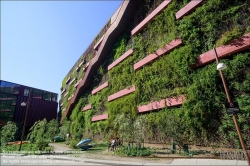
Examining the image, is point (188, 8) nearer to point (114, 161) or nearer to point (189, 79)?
point (189, 79)

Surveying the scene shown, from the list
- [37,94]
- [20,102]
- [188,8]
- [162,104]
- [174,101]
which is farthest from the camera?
[37,94]

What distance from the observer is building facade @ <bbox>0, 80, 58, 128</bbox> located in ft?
128

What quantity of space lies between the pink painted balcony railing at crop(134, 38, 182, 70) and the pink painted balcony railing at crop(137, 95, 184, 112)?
13.3 ft

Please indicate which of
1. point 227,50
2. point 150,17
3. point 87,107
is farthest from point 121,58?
point 227,50

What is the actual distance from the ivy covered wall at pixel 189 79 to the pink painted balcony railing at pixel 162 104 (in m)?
0.32

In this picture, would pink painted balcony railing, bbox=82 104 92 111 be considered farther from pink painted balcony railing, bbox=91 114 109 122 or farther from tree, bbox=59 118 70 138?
tree, bbox=59 118 70 138

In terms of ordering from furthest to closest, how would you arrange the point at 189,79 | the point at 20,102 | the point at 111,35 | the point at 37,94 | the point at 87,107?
the point at 37,94, the point at 20,102, the point at 87,107, the point at 111,35, the point at 189,79

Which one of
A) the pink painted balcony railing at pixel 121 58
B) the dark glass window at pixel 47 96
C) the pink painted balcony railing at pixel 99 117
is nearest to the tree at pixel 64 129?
the pink painted balcony railing at pixel 99 117

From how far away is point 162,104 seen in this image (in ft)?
39.3

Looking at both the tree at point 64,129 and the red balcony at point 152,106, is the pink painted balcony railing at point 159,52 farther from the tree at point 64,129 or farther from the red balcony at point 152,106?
the tree at point 64,129

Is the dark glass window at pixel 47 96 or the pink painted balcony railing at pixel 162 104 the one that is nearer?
the pink painted balcony railing at pixel 162 104

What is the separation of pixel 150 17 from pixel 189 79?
26.6ft

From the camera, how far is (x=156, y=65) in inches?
525

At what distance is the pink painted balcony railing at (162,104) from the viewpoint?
10.8 metres
